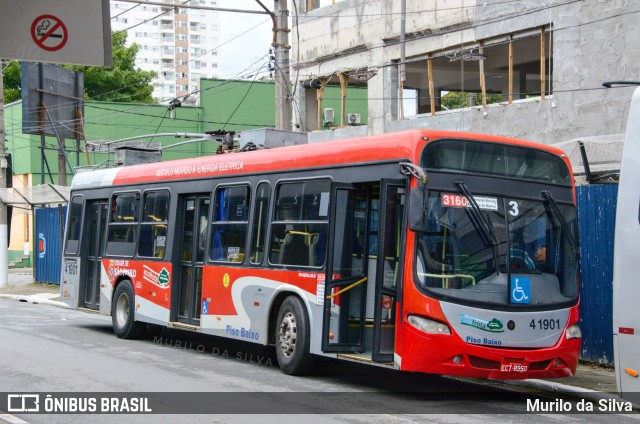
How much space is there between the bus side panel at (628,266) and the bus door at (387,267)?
2.51 metres

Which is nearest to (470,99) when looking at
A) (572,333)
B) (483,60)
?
(483,60)

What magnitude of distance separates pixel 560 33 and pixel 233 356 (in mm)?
10996

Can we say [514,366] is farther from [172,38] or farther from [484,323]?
[172,38]

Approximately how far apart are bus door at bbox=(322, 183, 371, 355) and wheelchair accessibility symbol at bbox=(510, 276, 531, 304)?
188cm

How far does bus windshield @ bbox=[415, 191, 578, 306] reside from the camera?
35.8ft

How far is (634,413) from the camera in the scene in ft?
35.9

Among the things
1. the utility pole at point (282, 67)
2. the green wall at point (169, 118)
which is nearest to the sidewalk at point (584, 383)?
the utility pole at point (282, 67)

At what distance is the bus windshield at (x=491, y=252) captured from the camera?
35.8ft

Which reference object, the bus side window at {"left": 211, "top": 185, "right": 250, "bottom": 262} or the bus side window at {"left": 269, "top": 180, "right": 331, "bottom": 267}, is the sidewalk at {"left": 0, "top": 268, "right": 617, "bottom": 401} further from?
the bus side window at {"left": 211, "top": 185, "right": 250, "bottom": 262}

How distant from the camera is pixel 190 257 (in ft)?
52.3

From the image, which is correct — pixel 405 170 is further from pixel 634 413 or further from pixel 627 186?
pixel 634 413

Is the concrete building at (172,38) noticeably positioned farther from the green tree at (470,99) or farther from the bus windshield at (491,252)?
the bus windshield at (491,252)

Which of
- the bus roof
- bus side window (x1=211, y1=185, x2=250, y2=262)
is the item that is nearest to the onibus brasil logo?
the bus roof

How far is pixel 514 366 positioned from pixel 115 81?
57674 mm
